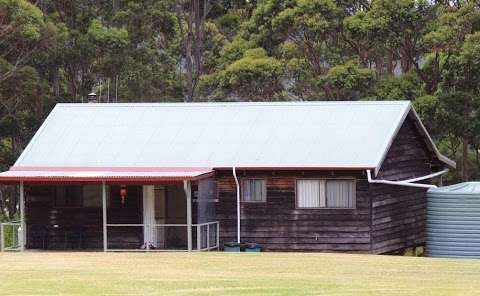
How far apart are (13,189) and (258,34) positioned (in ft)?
43.8

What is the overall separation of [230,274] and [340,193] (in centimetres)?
971

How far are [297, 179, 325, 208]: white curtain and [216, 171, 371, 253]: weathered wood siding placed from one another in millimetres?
172

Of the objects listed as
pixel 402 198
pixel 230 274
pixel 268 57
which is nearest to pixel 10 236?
pixel 402 198

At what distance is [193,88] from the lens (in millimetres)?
61000

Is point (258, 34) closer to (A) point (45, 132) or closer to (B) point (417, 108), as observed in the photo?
(B) point (417, 108)

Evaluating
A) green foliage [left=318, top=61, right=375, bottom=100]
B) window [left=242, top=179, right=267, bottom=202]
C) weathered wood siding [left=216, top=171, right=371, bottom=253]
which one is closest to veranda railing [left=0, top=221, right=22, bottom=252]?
weathered wood siding [left=216, top=171, right=371, bottom=253]

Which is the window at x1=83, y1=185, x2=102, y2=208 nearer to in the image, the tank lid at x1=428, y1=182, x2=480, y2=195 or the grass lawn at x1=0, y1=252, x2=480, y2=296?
the grass lawn at x1=0, y1=252, x2=480, y2=296

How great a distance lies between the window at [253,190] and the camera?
3619cm

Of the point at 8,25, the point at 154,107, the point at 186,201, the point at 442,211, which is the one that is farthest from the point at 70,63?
the point at 442,211

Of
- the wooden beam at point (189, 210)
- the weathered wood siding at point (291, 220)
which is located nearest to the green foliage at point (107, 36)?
the weathered wood siding at point (291, 220)

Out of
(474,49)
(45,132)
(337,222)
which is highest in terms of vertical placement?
(474,49)

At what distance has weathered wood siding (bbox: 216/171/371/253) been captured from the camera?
117 feet

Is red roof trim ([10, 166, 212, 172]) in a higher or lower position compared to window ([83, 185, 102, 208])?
higher

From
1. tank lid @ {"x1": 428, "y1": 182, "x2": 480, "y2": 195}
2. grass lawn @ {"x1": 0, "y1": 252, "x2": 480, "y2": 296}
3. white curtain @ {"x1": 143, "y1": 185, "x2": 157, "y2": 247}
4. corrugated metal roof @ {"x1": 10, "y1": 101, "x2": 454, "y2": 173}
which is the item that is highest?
corrugated metal roof @ {"x1": 10, "y1": 101, "x2": 454, "y2": 173}
